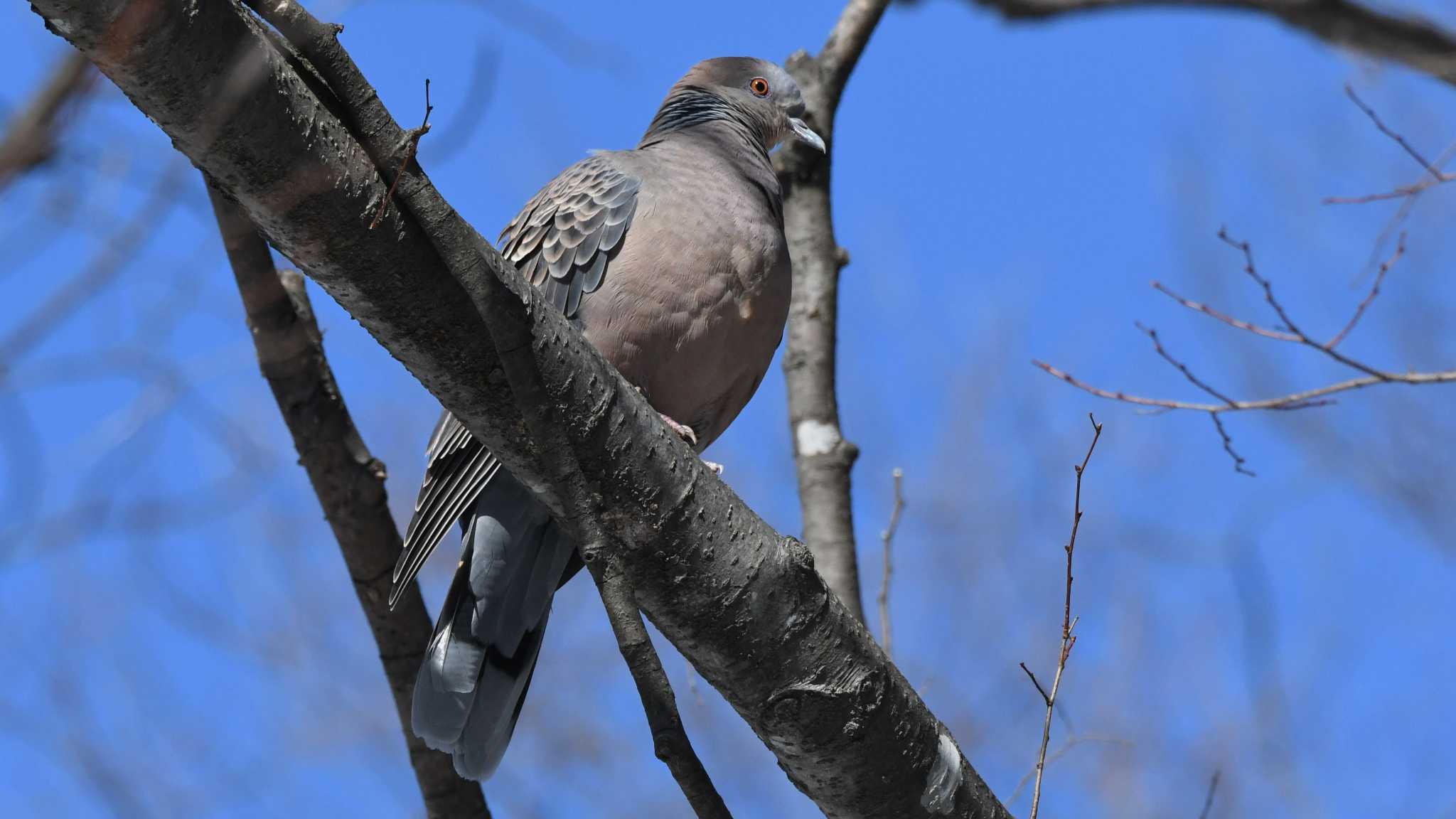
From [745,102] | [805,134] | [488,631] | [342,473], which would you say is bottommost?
[488,631]

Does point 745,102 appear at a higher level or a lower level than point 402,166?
higher

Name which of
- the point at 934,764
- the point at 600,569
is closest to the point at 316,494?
the point at 600,569

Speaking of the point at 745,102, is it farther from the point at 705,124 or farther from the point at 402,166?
the point at 402,166

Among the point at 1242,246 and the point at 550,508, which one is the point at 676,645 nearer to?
the point at 550,508

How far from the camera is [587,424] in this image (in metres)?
2.49

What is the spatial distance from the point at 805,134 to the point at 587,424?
9.06 ft

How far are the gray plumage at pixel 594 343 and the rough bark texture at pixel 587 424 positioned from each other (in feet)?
3.41

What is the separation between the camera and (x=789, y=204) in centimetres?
498

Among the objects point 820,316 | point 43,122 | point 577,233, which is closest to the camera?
point 43,122

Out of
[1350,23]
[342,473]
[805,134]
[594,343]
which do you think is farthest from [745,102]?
[1350,23]

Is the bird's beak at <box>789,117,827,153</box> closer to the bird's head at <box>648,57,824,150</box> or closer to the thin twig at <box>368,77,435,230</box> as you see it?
the bird's head at <box>648,57,824,150</box>

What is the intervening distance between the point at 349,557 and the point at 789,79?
2489 millimetres

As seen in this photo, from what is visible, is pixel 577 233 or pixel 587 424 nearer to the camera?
pixel 587 424

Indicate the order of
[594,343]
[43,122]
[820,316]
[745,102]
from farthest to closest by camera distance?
[745,102] < [820,316] < [594,343] < [43,122]
